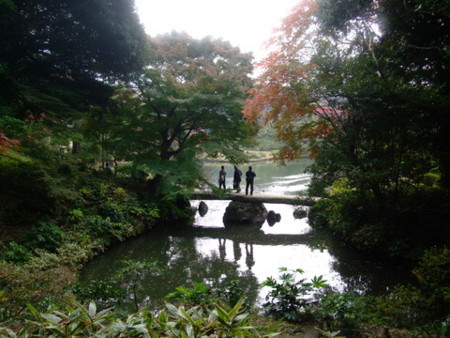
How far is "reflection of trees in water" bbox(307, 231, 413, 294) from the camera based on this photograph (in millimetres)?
5355

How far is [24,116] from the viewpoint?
19.1ft

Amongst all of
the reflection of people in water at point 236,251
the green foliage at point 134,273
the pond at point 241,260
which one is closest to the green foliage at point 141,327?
the green foliage at point 134,273

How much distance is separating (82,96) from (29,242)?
3.27 metres

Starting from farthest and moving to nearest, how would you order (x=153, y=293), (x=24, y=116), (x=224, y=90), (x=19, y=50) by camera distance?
(x=224, y=90) → (x=19, y=50) → (x=24, y=116) → (x=153, y=293)

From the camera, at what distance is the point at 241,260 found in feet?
23.0

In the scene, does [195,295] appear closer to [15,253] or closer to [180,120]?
[15,253]

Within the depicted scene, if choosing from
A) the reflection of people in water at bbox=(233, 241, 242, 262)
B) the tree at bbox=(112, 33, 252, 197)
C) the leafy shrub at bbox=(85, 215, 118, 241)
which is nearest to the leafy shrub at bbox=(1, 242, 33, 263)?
the leafy shrub at bbox=(85, 215, 118, 241)

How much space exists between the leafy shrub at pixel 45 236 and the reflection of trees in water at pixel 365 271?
5538 millimetres

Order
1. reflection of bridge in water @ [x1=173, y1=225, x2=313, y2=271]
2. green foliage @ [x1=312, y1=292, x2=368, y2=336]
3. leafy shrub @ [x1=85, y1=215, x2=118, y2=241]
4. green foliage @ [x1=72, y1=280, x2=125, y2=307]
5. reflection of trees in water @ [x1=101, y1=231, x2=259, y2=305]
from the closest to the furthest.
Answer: green foliage @ [x1=312, y1=292, x2=368, y2=336] → green foliage @ [x1=72, y1=280, x2=125, y2=307] → reflection of trees in water @ [x1=101, y1=231, x2=259, y2=305] → leafy shrub @ [x1=85, y1=215, x2=118, y2=241] → reflection of bridge in water @ [x1=173, y1=225, x2=313, y2=271]

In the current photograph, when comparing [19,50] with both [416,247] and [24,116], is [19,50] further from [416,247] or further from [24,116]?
[416,247]

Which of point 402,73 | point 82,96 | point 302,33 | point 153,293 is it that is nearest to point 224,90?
point 302,33

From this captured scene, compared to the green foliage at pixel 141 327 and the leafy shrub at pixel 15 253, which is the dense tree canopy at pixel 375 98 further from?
the leafy shrub at pixel 15 253

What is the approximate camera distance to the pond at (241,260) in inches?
217

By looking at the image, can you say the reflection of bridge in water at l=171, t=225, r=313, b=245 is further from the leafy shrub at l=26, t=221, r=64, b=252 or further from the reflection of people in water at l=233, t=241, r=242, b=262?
the leafy shrub at l=26, t=221, r=64, b=252
